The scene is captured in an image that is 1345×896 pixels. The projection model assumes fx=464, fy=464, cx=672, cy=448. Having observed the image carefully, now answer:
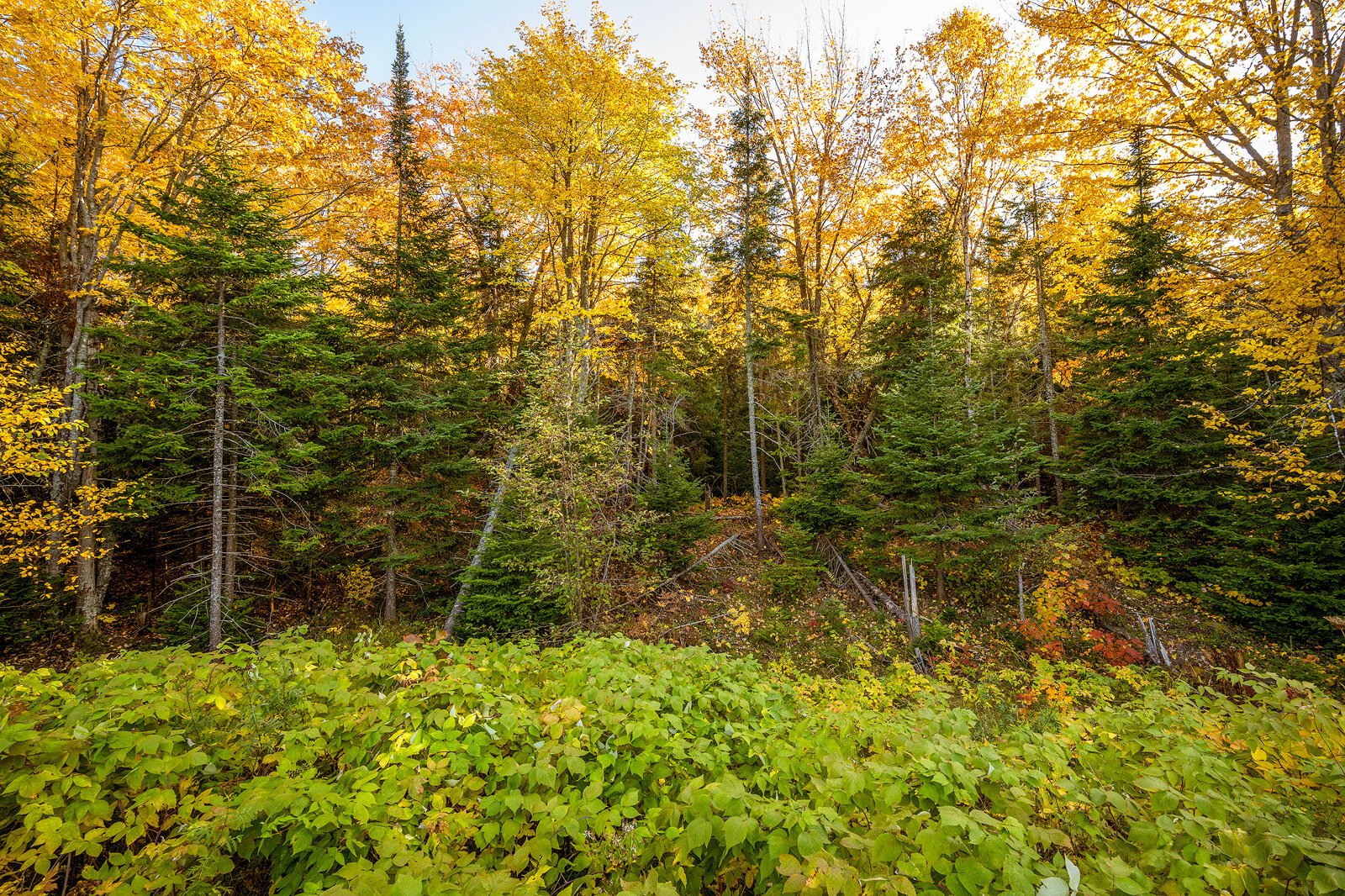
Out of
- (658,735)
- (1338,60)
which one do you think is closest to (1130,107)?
(1338,60)

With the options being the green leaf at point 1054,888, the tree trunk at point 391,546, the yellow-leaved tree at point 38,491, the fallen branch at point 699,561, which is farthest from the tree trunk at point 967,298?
the yellow-leaved tree at point 38,491

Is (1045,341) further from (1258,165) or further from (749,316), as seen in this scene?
(749,316)

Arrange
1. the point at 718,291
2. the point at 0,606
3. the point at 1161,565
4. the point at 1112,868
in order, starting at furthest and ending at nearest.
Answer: the point at 718,291, the point at 1161,565, the point at 0,606, the point at 1112,868

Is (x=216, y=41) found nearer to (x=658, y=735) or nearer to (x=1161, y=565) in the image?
(x=658, y=735)

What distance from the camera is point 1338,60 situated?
19.7 feet

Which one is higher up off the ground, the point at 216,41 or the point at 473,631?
the point at 216,41

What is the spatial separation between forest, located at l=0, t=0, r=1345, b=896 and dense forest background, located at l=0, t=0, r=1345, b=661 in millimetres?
113

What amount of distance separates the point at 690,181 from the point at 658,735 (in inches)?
493

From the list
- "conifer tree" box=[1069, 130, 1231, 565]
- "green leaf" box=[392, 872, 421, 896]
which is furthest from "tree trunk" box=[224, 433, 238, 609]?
"conifer tree" box=[1069, 130, 1231, 565]

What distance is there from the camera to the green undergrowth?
5.64 ft

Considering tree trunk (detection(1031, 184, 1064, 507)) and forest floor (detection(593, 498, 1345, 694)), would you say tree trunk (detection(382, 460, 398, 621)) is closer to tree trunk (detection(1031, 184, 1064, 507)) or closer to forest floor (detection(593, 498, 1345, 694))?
forest floor (detection(593, 498, 1345, 694))

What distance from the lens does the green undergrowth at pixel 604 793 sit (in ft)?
5.64

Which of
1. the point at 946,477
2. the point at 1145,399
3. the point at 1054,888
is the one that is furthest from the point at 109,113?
the point at 1145,399

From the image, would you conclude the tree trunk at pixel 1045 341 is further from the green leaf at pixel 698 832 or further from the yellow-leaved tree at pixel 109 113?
the yellow-leaved tree at pixel 109 113
